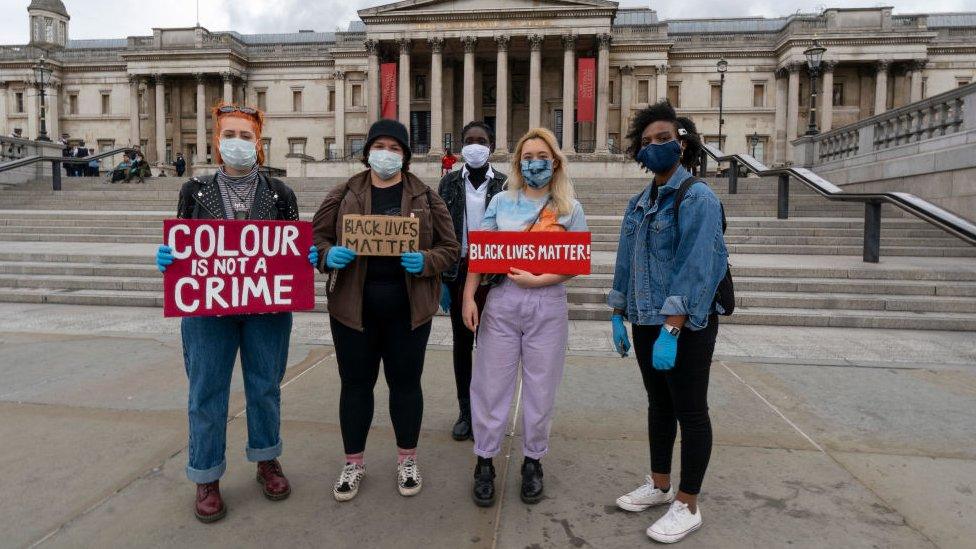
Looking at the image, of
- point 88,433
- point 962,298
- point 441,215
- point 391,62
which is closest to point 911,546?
point 441,215

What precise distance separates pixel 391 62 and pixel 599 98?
54.4ft

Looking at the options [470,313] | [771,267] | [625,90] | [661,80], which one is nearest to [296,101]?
[625,90]

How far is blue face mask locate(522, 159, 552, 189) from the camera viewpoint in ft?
10.9

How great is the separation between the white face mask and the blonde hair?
0.78 meters

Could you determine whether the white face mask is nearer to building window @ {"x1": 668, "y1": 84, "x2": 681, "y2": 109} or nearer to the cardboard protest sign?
the cardboard protest sign

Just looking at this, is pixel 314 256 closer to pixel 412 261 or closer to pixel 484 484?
pixel 412 261

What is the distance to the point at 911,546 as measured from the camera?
110 inches

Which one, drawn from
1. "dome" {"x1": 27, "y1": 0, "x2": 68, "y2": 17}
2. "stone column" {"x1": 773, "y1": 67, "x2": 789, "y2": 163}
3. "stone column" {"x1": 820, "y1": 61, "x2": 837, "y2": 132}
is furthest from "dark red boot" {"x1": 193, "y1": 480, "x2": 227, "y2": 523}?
"dome" {"x1": 27, "y1": 0, "x2": 68, "y2": 17}

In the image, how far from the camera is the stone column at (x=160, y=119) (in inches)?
2115

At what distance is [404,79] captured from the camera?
45844mm

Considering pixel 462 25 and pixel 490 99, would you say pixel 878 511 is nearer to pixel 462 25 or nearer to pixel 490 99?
pixel 462 25

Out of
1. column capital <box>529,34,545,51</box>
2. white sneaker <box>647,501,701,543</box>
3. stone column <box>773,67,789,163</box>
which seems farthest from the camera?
stone column <box>773,67,789,163</box>

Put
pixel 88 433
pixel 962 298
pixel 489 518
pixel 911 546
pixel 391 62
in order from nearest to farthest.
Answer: pixel 911 546, pixel 489 518, pixel 88 433, pixel 962 298, pixel 391 62

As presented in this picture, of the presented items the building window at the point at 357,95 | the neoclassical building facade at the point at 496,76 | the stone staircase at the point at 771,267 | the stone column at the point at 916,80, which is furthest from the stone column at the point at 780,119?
the stone staircase at the point at 771,267
